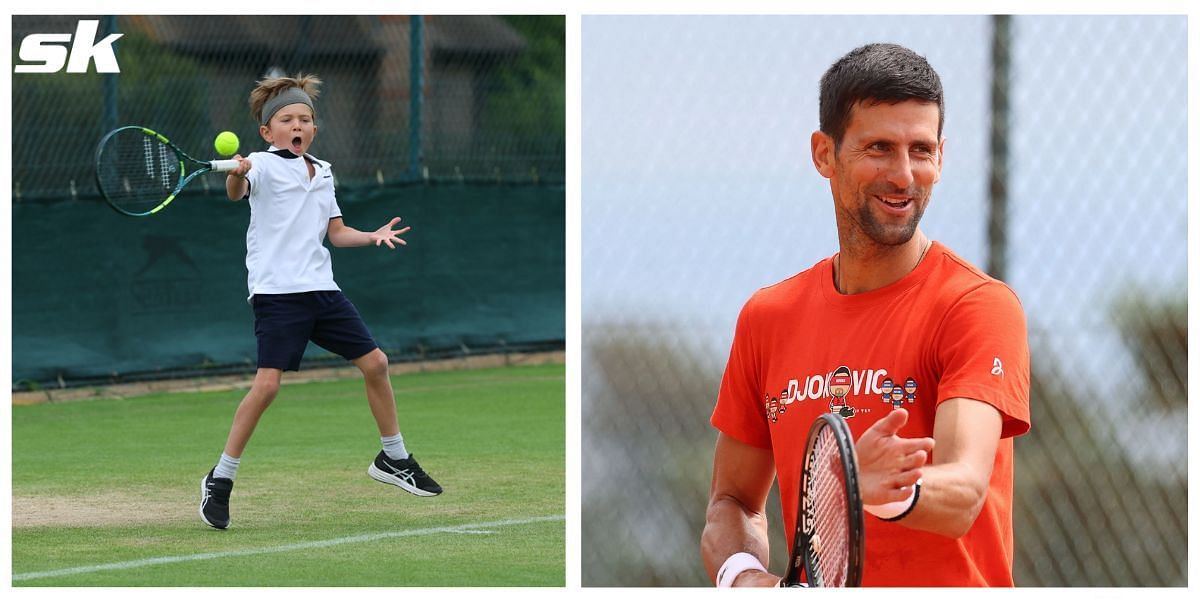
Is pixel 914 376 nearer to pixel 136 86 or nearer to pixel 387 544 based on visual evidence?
pixel 387 544

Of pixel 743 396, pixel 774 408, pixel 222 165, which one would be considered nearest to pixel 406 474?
pixel 222 165

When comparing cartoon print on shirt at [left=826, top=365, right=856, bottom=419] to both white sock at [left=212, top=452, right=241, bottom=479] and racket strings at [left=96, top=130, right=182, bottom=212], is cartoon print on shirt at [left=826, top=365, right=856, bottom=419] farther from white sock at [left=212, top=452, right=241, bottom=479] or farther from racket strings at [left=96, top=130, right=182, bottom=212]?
racket strings at [left=96, top=130, right=182, bottom=212]

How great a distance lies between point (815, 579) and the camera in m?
2.35

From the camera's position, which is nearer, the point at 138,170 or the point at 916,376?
the point at 916,376

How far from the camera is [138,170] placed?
562 cm

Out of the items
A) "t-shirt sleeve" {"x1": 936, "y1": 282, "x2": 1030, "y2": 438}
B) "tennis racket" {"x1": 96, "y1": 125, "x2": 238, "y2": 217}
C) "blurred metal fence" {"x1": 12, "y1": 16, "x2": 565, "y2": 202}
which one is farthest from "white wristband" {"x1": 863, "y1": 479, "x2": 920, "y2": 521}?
"blurred metal fence" {"x1": 12, "y1": 16, "x2": 565, "y2": 202}

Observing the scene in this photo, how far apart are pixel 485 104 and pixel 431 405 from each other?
14.3 ft

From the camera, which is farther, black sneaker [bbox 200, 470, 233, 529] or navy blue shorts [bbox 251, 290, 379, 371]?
navy blue shorts [bbox 251, 290, 379, 371]

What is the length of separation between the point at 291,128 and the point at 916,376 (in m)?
3.34

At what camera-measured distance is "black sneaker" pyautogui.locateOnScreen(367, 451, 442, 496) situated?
17.8ft

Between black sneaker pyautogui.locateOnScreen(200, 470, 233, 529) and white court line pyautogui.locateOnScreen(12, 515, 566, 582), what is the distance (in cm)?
39

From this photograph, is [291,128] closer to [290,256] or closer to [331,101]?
[290,256]

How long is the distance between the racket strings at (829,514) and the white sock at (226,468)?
121 inches

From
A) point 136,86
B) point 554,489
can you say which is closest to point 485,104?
point 136,86
